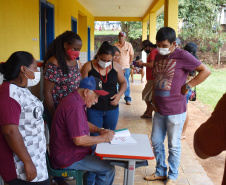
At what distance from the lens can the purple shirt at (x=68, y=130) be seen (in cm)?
213

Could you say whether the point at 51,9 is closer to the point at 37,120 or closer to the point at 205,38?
the point at 37,120

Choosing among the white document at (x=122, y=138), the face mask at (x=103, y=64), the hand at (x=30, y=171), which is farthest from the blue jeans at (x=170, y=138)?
the hand at (x=30, y=171)

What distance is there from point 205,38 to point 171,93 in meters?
17.9

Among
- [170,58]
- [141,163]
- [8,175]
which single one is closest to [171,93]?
[170,58]

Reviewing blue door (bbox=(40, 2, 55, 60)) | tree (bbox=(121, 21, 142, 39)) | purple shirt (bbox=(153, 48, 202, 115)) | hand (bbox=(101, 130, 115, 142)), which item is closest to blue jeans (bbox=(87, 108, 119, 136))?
purple shirt (bbox=(153, 48, 202, 115))

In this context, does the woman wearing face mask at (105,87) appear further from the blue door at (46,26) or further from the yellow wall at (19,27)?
the blue door at (46,26)

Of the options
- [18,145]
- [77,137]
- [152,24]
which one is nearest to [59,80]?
[77,137]

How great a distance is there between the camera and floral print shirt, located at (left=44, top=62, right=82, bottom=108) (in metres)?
2.71

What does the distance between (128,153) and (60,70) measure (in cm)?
117

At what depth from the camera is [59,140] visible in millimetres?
2234

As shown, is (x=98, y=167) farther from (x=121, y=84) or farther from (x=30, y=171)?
(x=121, y=84)

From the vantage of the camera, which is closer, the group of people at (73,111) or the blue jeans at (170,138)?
the group of people at (73,111)

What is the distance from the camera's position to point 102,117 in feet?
10.5

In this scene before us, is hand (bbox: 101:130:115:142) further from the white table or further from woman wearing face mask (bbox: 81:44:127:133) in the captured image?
woman wearing face mask (bbox: 81:44:127:133)
